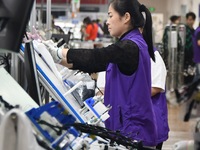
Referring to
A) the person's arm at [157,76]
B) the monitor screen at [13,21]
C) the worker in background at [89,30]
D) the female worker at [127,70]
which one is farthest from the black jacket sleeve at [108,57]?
the worker in background at [89,30]

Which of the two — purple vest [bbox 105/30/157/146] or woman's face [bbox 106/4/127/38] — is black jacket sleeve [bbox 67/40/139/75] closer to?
purple vest [bbox 105/30/157/146]

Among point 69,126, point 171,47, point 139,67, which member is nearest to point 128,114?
point 139,67

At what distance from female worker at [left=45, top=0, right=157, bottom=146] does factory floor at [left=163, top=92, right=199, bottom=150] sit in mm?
186

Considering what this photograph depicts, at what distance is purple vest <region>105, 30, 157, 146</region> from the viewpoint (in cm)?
306

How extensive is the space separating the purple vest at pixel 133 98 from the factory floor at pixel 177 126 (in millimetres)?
163

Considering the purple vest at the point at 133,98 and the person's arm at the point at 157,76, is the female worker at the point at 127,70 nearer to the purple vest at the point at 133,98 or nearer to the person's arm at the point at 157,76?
the purple vest at the point at 133,98

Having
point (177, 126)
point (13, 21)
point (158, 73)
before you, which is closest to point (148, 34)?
point (158, 73)

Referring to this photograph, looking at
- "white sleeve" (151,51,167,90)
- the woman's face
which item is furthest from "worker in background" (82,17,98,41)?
the woman's face

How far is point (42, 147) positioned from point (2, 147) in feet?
0.40

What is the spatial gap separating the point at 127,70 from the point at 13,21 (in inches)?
54.2

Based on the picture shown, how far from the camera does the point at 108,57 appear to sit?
285cm

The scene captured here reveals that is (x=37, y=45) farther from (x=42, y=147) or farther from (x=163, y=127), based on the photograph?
(x=163, y=127)

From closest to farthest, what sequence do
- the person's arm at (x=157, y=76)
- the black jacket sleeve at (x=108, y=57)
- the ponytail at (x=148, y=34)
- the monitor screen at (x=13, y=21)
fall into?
the monitor screen at (x=13, y=21) < the black jacket sleeve at (x=108, y=57) < the ponytail at (x=148, y=34) < the person's arm at (x=157, y=76)

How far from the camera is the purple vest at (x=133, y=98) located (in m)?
3.06
